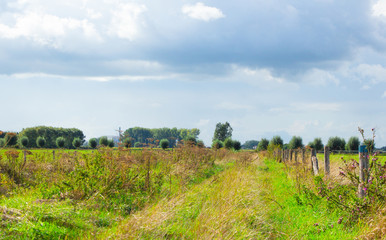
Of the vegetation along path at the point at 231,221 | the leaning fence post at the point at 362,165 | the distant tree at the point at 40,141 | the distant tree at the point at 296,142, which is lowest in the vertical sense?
the vegetation along path at the point at 231,221

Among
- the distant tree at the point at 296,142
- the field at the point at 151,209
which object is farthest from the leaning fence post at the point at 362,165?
the distant tree at the point at 296,142

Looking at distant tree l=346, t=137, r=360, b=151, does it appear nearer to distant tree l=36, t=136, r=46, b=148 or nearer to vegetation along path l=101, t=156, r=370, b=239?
vegetation along path l=101, t=156, r=370, b=239

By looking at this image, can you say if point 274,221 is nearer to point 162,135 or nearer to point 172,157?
point 172,157

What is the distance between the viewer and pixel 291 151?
2109cm

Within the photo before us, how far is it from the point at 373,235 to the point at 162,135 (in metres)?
139

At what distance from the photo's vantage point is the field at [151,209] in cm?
517

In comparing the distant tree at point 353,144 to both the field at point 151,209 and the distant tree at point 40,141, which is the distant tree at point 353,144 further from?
the distant tree at point 40,141

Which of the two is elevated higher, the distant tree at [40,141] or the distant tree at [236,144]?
the distant tree at [40,141]

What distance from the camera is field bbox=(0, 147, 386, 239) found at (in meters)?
5.17

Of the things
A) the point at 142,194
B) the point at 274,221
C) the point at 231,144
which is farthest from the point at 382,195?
the point at 231,144

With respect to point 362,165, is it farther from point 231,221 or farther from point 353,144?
point 353,144

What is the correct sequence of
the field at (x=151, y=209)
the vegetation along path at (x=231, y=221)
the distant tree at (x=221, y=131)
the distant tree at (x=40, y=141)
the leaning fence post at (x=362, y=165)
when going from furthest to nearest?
the distant tree at (x=221, y=131)
the distant tree at (x=40, y=141)
the leaning fence post at (x=362, y=165)
the field at (x=151, y=209)
the vegetation along path at (x=231, y=221)

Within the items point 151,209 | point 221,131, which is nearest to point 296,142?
point 221,131

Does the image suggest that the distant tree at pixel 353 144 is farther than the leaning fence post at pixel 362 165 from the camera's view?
Yes
